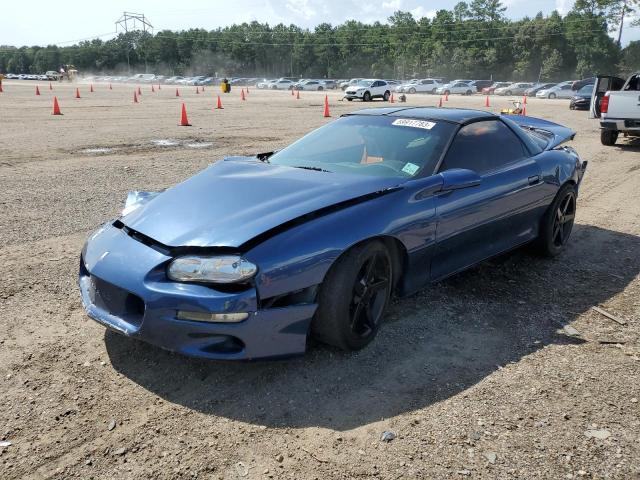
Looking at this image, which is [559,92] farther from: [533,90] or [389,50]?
[389,50]

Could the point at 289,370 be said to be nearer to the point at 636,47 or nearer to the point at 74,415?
the point at 74,415

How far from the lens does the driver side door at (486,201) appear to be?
3.84 m

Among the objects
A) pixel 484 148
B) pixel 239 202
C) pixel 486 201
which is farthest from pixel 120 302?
pixel 484 148

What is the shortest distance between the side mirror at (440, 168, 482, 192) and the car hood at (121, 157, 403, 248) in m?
0.33

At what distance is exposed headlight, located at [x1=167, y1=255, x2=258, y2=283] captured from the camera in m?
2.78

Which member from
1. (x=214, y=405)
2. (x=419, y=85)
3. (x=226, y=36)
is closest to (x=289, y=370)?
(x=214, y=405)

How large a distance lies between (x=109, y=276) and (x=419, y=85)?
195 feet

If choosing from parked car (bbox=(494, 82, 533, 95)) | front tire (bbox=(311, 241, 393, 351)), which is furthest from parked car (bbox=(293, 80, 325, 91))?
front tire (bbox=(311, 241, 393, 351))

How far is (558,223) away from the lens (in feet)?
17.2

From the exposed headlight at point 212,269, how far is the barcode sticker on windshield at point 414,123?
6.63 feet

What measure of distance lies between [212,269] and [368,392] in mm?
1070

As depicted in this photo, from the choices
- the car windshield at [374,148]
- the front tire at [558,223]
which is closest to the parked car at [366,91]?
the front tire at [558,223]

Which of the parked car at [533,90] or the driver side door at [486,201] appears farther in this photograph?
the parked car at [533,90]

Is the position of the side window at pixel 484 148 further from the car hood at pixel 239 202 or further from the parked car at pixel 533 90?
the parked car at pixel 533 90
